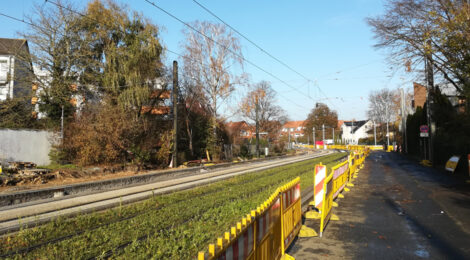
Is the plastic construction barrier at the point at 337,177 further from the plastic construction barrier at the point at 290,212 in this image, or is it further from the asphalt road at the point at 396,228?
the plastic construction barrier at the point at 290,212

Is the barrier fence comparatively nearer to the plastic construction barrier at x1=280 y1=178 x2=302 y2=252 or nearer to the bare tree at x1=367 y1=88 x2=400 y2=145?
the plastic construction barrier at x1=280 y1=178 x2=302 y2=252

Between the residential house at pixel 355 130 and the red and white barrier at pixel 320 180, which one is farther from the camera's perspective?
the residential house at pixel 355 130

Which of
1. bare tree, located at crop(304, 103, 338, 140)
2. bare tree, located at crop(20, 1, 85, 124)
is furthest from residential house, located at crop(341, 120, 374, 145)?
bare tree, located at crop(20, 1, 85, 124)

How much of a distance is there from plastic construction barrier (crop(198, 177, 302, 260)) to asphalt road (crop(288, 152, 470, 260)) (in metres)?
0.61

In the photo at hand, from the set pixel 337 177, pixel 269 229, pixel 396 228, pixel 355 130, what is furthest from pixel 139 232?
pixel 355 130

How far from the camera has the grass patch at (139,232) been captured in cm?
528

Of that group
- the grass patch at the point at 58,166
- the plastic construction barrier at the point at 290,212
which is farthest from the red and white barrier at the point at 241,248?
the grass patch at the point at 58,166

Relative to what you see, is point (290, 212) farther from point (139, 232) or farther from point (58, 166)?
point (58, 166)

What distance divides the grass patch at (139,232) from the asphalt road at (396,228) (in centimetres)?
187

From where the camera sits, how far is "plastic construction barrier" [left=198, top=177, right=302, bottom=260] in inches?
110

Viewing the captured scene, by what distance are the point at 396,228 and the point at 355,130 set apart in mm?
119024

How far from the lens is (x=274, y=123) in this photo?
70.8 m

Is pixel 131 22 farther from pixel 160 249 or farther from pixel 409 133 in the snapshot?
pixel 409 133

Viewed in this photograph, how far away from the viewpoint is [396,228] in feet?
23.2
